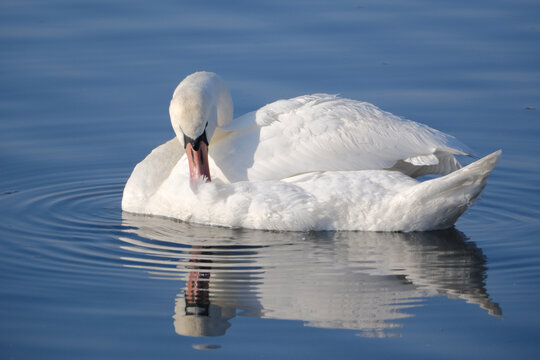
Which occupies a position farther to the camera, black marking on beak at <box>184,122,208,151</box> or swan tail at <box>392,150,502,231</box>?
black marking on beak at <box>184,122,208,151</box>

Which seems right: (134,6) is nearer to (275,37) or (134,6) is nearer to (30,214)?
(275,37)

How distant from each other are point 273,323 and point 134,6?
28.5 ft

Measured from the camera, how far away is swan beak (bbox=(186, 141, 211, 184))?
873cm

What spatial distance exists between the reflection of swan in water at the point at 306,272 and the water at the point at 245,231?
0.02m

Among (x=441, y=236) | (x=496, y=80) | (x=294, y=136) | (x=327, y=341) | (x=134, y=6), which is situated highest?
(x=134, y=6)

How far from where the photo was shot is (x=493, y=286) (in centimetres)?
742

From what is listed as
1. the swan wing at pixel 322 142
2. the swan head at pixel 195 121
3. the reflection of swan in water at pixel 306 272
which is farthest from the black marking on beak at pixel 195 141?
the reflection of swan in water at pixel 306 272

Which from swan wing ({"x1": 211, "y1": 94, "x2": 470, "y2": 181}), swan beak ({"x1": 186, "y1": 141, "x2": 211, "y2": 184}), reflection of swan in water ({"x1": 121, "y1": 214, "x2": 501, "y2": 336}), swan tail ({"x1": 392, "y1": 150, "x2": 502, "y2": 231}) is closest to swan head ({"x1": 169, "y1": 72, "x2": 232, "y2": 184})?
swan beak ({"x1": 186, "y1": 141, "x2": 211, "y2": 184})

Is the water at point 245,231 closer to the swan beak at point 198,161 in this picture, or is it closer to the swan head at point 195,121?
the swan beak at point 198,161

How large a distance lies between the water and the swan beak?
0.44 m

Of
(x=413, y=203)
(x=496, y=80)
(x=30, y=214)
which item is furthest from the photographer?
(x=496, y=80)

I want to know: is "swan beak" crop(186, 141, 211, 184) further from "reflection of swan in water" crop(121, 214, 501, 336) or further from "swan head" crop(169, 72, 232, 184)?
"reflection of swan in water" crop(121, 214, 501, 336)

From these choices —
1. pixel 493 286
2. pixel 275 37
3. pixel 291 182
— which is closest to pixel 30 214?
pixel 291 182

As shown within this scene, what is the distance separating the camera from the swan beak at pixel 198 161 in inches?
344
